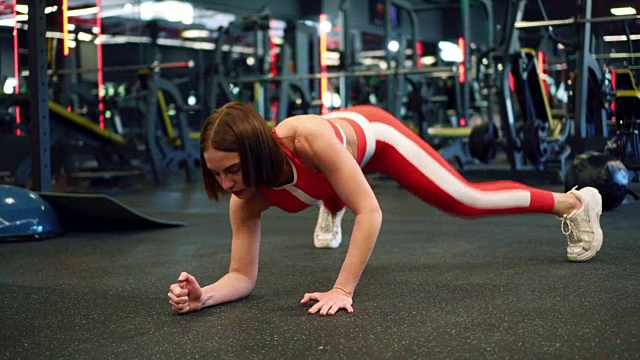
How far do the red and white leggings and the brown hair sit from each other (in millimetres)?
317

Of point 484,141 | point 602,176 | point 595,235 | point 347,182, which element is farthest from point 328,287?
point 484,141

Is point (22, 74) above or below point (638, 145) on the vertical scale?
above

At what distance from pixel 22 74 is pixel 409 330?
21.7 ft

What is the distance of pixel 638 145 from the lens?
3.76 metres

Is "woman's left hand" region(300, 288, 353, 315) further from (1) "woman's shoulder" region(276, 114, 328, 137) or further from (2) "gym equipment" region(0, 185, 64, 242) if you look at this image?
(2) "gym equipment" region(0, 185, 64, 242)

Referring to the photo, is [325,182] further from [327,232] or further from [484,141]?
[484,141]

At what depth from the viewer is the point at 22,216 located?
9.24ft

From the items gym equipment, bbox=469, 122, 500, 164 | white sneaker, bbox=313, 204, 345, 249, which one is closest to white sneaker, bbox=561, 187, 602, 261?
white sneaker, bbox=313, 204, 345, 249

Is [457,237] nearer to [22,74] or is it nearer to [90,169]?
[90,169]

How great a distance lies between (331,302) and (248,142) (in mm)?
366

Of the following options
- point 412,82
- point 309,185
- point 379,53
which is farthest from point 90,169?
point 379,53

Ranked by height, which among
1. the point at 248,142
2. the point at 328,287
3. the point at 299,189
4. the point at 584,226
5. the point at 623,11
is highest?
the point at 623,11

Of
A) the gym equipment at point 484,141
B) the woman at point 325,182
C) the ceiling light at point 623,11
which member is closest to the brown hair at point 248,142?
the woman at point 325,182

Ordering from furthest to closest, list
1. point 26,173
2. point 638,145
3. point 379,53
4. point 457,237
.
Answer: point 379,53 → point 26,173 → point 638,145 → point 457,237
